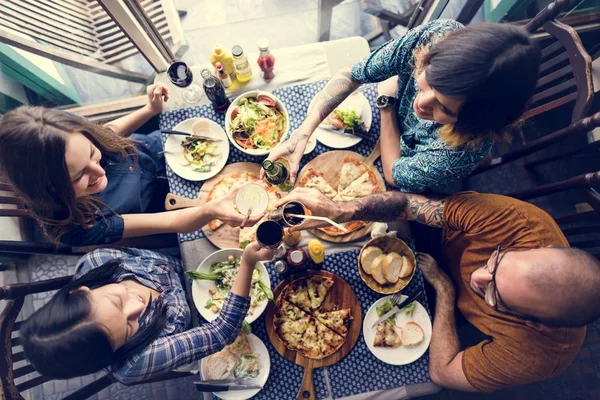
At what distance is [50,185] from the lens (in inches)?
67.4

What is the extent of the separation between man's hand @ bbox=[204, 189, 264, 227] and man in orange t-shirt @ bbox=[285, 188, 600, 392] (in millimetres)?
248

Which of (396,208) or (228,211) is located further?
(396,208)

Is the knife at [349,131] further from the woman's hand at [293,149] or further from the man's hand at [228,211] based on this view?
the man's hand at [228,211]

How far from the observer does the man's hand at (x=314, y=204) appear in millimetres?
1877

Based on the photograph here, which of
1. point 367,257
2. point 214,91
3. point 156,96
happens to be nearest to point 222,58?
point 214,91

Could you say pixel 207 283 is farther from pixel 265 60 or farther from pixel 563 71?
pixel 563 71

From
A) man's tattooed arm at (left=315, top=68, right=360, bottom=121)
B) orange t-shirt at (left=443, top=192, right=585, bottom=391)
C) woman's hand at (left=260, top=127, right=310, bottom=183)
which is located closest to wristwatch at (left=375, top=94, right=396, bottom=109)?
man's tattooed arm at (left=315, top=68, right=360, bottom=121)

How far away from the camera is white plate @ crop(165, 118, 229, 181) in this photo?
7.22 feet

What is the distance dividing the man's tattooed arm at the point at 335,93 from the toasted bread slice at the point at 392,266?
0.81 meters

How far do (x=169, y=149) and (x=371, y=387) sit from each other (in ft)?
5.41

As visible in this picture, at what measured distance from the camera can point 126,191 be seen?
2209mm

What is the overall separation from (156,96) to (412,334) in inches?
72.4

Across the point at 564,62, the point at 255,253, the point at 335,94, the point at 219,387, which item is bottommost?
the point at 219,387

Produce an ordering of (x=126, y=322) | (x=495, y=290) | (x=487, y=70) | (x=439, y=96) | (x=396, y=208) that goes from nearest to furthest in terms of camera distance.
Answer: (x=487, y=70) → (x=439, y=96) → (x=126, y=322) → (x=495, y=290) → (x=396, y=208)
